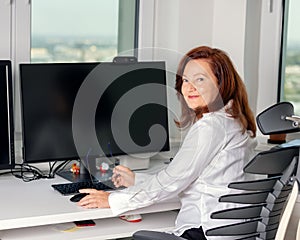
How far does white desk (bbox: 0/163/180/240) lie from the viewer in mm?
2195

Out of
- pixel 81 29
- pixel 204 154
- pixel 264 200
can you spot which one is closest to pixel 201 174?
pixel 204 154

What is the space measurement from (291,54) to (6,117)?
1.43 metres

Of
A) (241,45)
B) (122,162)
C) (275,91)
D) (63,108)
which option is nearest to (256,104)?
(275,91)

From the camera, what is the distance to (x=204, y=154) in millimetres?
Result: 2250

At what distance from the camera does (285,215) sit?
1.78m

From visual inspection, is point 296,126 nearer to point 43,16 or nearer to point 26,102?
point 26,102

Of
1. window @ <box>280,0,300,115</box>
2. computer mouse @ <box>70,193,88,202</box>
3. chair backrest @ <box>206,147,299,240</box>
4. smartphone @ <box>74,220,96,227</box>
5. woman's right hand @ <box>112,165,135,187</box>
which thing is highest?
window @ <box>280,0,300,115</box>

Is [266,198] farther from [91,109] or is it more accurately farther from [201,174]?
[91,109]

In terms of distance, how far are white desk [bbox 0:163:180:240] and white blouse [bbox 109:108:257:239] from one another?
104 millimetres

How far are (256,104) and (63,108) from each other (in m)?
1.07

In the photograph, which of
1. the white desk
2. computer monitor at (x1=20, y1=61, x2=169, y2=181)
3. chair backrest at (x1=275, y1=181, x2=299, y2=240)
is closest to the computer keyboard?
the white desk

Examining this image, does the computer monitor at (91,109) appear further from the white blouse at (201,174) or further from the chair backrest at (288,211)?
the chair backrest at (288,211)

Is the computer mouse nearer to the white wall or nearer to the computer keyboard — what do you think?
the computer keyboard

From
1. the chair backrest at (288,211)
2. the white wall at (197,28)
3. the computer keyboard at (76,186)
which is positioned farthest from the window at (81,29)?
the chair backrest at (288,211)
